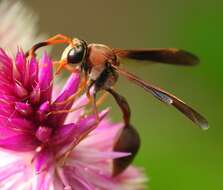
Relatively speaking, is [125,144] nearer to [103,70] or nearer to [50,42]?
[103,70]

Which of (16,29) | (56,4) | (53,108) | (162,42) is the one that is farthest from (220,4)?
(53,108)

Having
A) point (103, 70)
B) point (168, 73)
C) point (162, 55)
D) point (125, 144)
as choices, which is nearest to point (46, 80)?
point (103, 70)

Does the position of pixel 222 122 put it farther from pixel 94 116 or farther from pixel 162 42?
pixel 94 116

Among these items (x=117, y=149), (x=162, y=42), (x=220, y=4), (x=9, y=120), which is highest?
(x=9, y=120)

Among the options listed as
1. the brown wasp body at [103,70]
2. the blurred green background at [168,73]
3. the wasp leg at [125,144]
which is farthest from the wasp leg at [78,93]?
the blurred green background at [168,73]

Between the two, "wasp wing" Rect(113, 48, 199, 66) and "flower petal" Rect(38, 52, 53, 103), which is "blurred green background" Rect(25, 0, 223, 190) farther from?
"flower petal" Rect(38, 52, 53, 103)

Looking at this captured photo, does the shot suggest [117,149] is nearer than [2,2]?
Yes

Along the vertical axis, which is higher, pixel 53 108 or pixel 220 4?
pixel 53 108
